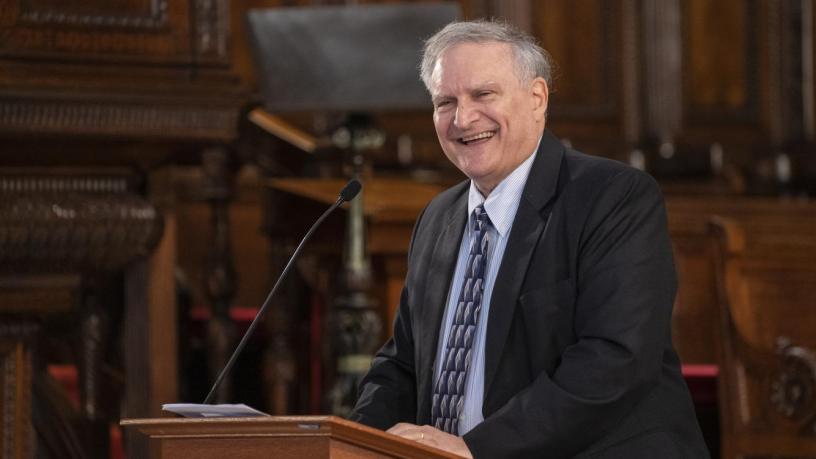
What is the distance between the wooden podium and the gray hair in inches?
32.4

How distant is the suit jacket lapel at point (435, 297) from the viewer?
295 centimetres

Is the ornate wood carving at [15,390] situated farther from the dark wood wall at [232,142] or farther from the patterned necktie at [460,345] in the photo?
the patterned necktie at [460,345]

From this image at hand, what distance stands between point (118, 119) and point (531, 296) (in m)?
1.15

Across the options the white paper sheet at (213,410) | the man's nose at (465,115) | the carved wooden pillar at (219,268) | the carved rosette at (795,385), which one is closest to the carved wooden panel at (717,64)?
the carved wooden pillar at (219,268)

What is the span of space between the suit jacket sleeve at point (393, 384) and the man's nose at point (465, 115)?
0.45 meters

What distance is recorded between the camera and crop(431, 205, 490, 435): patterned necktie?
2.86 meters

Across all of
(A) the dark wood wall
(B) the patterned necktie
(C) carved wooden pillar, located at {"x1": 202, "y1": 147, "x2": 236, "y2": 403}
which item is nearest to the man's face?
(B) the patterned necktie

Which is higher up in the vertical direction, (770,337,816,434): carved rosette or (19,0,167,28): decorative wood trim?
(19,0,167,28): decorative wood trim

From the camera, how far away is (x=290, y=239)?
624 cm

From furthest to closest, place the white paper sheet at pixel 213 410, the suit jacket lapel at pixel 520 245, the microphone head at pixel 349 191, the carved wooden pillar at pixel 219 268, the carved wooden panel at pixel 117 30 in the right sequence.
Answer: the carved wooden pillar at pixel 219 268
the carved wooden panel at pixel 117 30
the microphone head at pixel 349 191
the suit jacket lapel at pixel 520 245
the white paper sheet at pixel 213 410

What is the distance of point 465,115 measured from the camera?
282cm

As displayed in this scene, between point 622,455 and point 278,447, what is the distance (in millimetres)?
691

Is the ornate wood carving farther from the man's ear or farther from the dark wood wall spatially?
the man's ear

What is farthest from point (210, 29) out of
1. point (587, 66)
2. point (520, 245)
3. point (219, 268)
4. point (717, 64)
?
point (717, 64)
